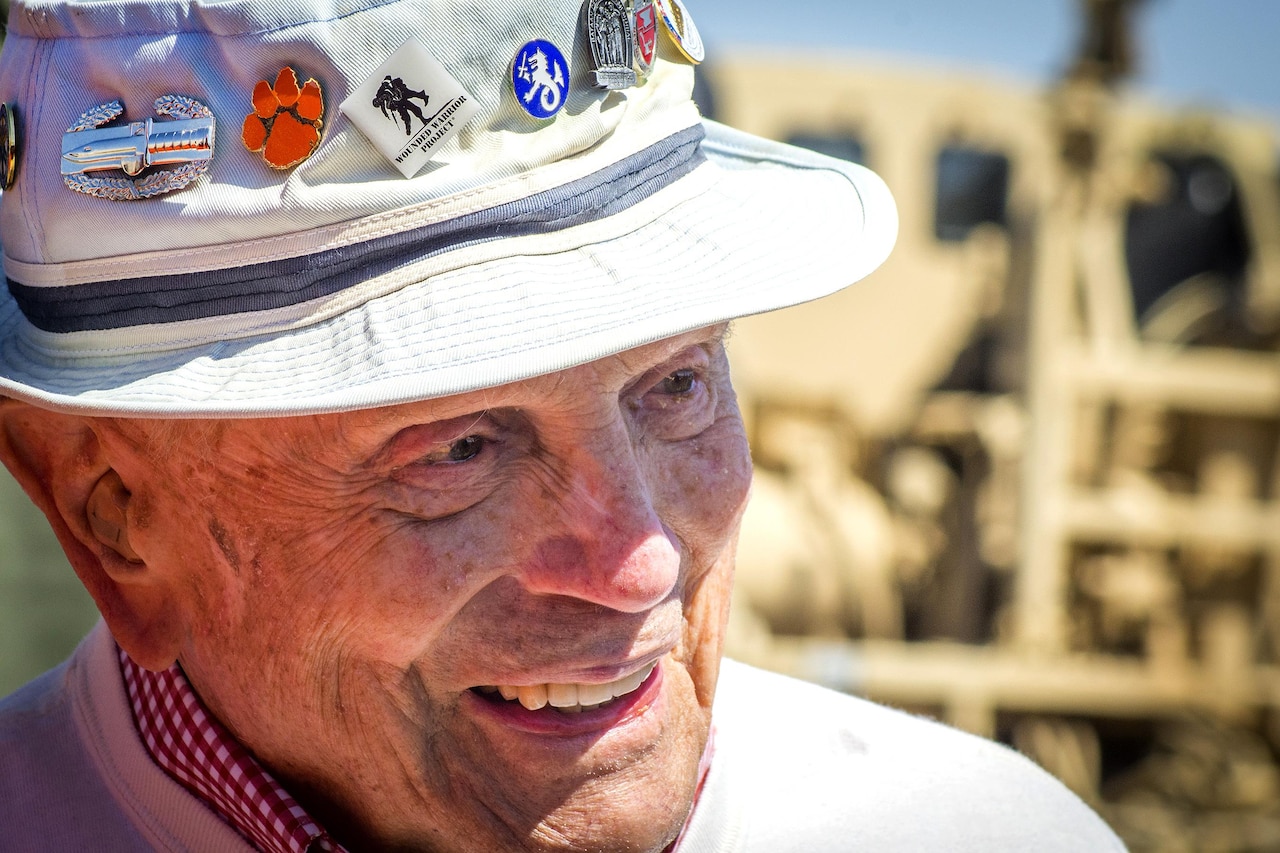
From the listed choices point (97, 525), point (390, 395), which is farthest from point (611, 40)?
point (97, 525)

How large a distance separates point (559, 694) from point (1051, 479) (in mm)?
4142

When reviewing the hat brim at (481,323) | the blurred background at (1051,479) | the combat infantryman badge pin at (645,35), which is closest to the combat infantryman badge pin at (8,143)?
the hat brim at (481,323)

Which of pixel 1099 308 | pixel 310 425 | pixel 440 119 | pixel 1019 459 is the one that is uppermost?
pixel 440 119

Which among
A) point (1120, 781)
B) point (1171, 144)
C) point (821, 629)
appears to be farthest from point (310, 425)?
point (1171, 144)

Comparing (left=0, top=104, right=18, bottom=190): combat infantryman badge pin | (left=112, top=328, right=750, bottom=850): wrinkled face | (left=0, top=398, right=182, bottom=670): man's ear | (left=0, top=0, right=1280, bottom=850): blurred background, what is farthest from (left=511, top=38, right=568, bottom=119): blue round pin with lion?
(left=0, top=0, right=1280, bottom=850): blurred background

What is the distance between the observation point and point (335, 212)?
47.1 inches

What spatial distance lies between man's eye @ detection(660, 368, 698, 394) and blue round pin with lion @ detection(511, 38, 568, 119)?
334 mm

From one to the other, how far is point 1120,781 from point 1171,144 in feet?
10.0

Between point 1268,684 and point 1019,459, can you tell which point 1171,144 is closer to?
point 1019,459

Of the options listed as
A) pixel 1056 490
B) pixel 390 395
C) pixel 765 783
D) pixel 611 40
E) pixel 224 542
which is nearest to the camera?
pixel 390 395

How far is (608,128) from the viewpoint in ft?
4.24

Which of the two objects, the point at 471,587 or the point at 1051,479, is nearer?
the point at 471,587

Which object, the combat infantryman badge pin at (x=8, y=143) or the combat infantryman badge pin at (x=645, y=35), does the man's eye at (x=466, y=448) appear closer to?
the combat infantryman badge pin at (x=645, y=35)

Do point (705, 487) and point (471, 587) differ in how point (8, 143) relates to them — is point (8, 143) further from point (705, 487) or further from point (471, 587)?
point (705, 487)
